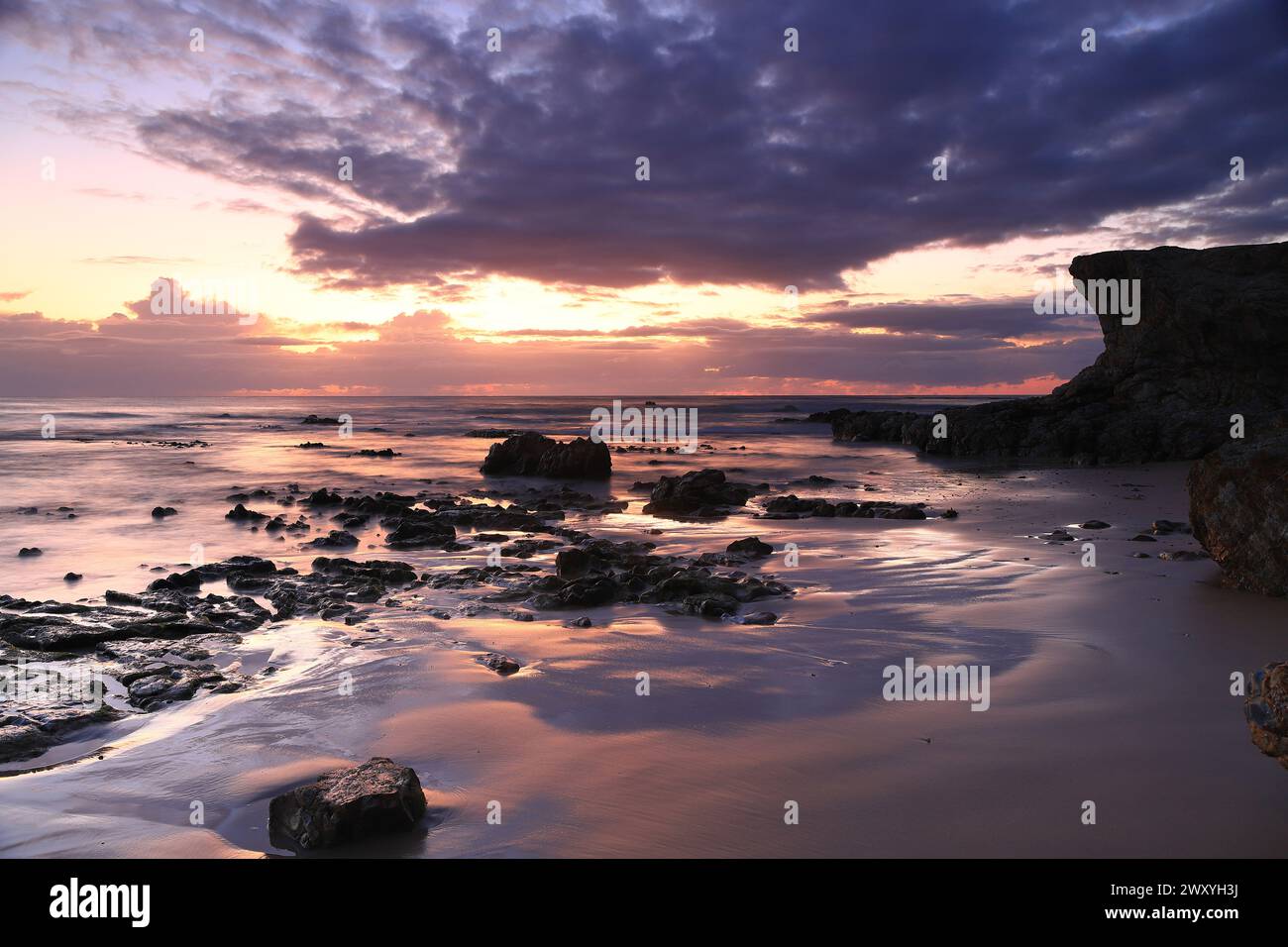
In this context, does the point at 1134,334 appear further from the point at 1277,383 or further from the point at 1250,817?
the point at 1250,817

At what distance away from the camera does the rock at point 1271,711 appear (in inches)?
125

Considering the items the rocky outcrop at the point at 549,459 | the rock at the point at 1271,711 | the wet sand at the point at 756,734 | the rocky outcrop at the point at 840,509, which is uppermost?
the rocky outcrop at the point at 549,459

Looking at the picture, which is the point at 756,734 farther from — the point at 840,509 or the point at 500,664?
the point at 840,509

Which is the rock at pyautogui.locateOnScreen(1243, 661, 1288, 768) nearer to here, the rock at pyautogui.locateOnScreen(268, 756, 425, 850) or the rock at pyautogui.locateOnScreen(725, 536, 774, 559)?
the rock at pyautogui.locateOnScreen(268, 756, 425, 850)

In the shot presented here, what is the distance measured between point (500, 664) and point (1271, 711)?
4.86 metres

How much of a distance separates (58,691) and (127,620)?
6.41 ft

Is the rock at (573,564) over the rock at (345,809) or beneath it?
over

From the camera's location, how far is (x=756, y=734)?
4.69 m

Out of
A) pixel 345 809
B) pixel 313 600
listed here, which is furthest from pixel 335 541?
pixel 345 809

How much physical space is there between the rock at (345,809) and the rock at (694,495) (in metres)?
12.3

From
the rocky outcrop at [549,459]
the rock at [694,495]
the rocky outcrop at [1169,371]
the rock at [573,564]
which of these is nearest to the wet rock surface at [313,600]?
the rock at [573,564]

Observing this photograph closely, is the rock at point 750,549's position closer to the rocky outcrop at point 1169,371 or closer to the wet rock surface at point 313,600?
the wet rock surface at point 313,600

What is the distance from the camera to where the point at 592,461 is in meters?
22.7
